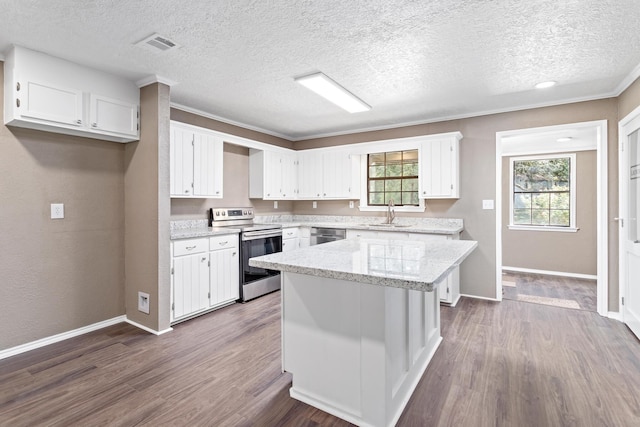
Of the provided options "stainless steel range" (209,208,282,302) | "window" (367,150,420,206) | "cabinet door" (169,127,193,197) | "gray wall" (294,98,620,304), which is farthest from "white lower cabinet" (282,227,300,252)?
"gray wall" (294,98,620,304)

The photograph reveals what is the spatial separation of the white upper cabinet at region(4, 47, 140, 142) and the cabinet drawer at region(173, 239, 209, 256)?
113 centimetres

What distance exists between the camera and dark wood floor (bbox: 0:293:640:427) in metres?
1.86

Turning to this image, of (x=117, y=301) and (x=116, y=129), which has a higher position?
(x=116, y=129)

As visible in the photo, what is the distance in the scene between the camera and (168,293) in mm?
3107

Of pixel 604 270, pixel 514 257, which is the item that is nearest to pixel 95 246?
pixel 604 270

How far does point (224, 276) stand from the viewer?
3729 mm

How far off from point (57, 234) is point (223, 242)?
1.50 metres

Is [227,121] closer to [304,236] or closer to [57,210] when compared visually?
[304,236]

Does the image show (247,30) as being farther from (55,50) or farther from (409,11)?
(55,50)

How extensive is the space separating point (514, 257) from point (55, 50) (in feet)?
22.8

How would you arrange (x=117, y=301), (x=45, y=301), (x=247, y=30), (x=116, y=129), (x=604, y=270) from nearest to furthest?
(x=247, y=30) < (x=45, y=301) < (x=116, y=129) < (x=117, y=301) < (x=604, y=270)

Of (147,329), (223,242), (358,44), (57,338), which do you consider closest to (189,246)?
(223,242)

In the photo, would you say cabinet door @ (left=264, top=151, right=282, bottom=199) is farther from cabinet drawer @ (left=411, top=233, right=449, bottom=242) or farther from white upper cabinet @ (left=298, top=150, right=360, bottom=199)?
cabinet drawer @ (left=411, top=233, right=449, bottom=242)

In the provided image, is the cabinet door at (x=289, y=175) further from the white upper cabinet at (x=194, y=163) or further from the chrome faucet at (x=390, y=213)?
the chrome faucet at (x=390, y=213)
